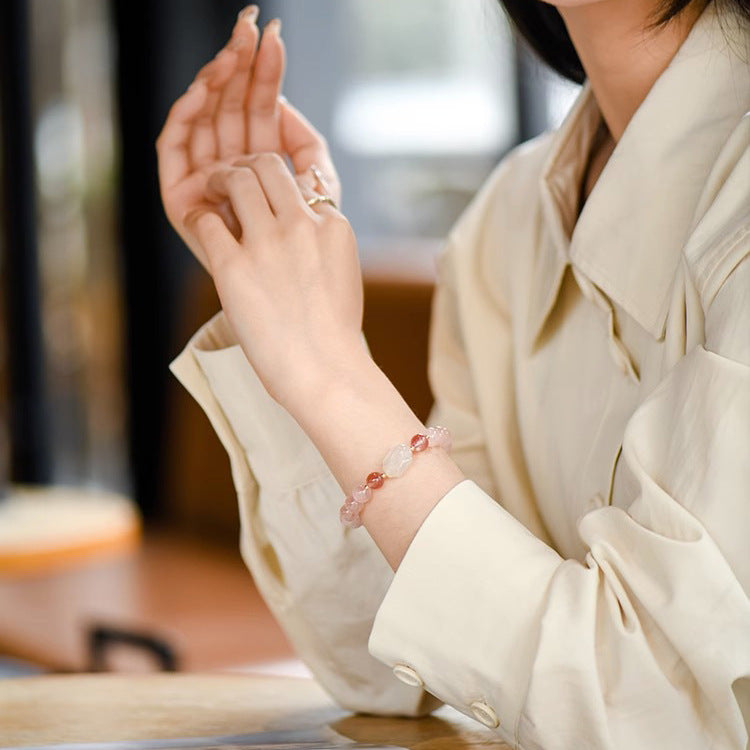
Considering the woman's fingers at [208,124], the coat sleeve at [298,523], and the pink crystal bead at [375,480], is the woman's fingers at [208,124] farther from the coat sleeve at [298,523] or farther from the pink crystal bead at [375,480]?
the pink crystal bead at [375,480]

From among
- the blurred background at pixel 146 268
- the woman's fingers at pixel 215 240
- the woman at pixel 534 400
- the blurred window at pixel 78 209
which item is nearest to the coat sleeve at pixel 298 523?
the woman at pixel 534 400

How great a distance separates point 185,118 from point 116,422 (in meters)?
3.69

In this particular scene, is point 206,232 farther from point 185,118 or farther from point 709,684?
point 709,684

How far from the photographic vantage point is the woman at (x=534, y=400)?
0.76 metres

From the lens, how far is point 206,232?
3.22 ft

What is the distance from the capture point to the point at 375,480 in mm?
838

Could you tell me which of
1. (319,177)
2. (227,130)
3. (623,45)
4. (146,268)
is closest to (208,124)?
(227,130)

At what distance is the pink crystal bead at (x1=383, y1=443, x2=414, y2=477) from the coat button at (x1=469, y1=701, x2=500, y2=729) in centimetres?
15

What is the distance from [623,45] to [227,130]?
0.37 metres

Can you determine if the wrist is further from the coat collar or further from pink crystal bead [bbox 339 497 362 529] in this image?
the coat collar

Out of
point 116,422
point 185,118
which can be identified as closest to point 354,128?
point 116,422

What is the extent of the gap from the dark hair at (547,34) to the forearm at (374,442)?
522 mm

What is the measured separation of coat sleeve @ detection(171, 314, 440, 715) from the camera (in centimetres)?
106

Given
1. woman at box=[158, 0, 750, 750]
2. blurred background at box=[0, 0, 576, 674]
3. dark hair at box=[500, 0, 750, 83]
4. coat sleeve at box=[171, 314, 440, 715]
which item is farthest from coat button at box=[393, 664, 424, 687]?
blurred background at box=[0, 0, 576, 674]
